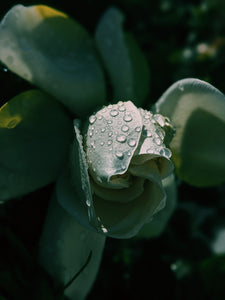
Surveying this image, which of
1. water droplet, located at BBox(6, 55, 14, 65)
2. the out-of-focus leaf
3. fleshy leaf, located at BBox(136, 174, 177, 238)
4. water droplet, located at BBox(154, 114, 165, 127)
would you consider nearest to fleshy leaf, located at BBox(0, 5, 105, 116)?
water droplet, located at BBox(6, 55, 14, 65)

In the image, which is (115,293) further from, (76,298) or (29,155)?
(29,155)

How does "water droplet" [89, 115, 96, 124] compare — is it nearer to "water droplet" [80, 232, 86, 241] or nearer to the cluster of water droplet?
the cluster of water droplet

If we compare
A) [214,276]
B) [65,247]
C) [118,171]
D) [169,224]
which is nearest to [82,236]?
[65,247]

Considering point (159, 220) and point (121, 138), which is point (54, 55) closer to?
point (121, 138)

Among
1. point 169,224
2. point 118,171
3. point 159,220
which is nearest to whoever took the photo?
point 118,171

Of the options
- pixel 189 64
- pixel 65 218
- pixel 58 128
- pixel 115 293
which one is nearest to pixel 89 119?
pixel 58 128

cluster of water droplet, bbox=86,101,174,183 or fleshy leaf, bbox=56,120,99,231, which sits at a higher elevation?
cluster of water droplet, bbox=86,101,174,183
